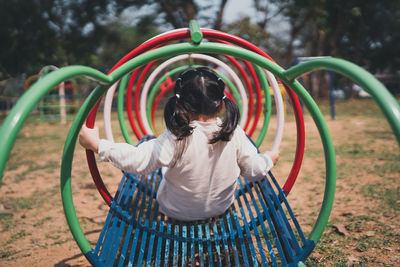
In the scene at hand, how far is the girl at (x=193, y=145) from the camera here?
154 cm

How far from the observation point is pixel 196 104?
1566 mm

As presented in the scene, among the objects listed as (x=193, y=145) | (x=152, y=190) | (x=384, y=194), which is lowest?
(x=384, y=194)

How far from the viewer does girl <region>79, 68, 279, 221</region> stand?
1543mm

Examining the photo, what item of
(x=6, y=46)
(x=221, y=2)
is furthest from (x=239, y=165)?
(x=6, y=46)

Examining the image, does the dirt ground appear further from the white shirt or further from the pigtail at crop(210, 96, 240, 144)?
the pigtail at crop(210, 96, 240, 144)

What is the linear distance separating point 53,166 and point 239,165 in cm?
386

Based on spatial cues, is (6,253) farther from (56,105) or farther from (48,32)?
(48,32)

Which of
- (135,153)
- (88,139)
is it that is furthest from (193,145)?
(88,139)

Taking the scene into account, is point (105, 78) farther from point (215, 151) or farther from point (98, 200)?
point (98, 200)

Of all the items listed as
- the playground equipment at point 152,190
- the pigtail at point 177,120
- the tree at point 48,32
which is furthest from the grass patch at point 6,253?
the tree at point 48,32

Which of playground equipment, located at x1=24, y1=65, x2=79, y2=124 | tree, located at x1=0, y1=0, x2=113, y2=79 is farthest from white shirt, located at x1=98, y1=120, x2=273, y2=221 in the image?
tree, located at x1=0, y1=0, x2=113, y2=79

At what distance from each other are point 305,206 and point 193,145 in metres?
1.75

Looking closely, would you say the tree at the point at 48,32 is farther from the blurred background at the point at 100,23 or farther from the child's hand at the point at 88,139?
the child's hand at the point at 88,139

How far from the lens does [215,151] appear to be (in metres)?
1.63
